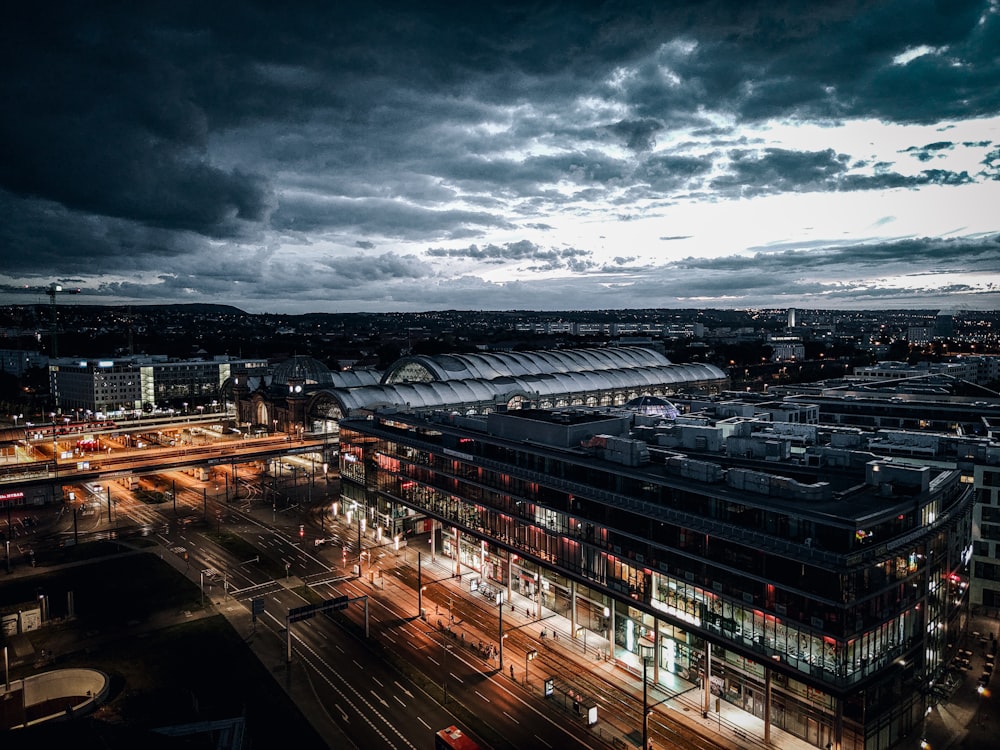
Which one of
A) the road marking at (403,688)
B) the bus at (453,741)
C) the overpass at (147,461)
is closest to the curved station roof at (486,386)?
the overpass at (147,461)

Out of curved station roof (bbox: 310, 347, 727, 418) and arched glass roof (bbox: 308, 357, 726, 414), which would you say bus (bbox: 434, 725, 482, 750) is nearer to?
curved station roof (bbox: 310, 347, 727, 418)

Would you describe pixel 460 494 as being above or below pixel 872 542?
below

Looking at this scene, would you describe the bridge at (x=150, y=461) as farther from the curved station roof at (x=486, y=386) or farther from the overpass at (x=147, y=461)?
the curved station roof at (x=486, y=386)

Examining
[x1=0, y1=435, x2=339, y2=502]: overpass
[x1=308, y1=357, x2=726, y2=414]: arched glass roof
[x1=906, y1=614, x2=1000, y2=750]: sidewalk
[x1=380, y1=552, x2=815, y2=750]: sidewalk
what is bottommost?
[x1=906, y1=614, x2=1000, y2=750]: sidewalk

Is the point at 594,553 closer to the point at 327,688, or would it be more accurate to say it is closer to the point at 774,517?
the point at 774,517

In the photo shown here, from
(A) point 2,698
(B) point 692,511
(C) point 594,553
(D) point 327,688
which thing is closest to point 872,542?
(B) point 692,511

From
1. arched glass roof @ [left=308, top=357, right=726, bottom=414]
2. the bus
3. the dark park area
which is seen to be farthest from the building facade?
arched glass roof @ [left=308, top=357, right=726, bottom=414]

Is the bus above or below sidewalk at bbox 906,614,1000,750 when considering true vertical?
above

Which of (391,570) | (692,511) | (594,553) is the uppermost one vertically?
(692,511)
